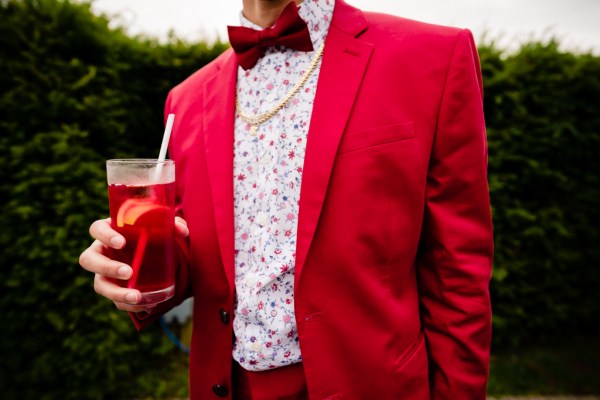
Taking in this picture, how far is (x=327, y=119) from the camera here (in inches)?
51.8

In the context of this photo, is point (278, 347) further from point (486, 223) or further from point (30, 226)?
point (30, 226)

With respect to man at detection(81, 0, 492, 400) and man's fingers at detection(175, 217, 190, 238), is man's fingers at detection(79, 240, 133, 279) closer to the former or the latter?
man at detection(81, 0, 492, 400)

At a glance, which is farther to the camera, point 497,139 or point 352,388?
point 497,139

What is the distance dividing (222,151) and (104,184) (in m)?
2.53

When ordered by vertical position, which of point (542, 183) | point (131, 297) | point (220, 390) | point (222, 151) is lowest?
point (220, 390)

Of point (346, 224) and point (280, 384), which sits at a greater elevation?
point (346, 224)

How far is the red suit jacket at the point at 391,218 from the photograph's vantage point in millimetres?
1300

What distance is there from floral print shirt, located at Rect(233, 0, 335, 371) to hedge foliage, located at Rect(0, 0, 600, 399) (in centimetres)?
257

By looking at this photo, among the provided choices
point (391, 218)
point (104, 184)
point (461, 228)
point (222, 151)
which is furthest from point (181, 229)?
point (104, 184)

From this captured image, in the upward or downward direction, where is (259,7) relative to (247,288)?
upward

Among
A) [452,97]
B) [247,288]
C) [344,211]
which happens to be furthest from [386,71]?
[247,288]

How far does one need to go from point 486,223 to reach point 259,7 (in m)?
1.21

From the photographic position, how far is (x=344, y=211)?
1.31m

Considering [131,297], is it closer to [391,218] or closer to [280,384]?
[280,384]
